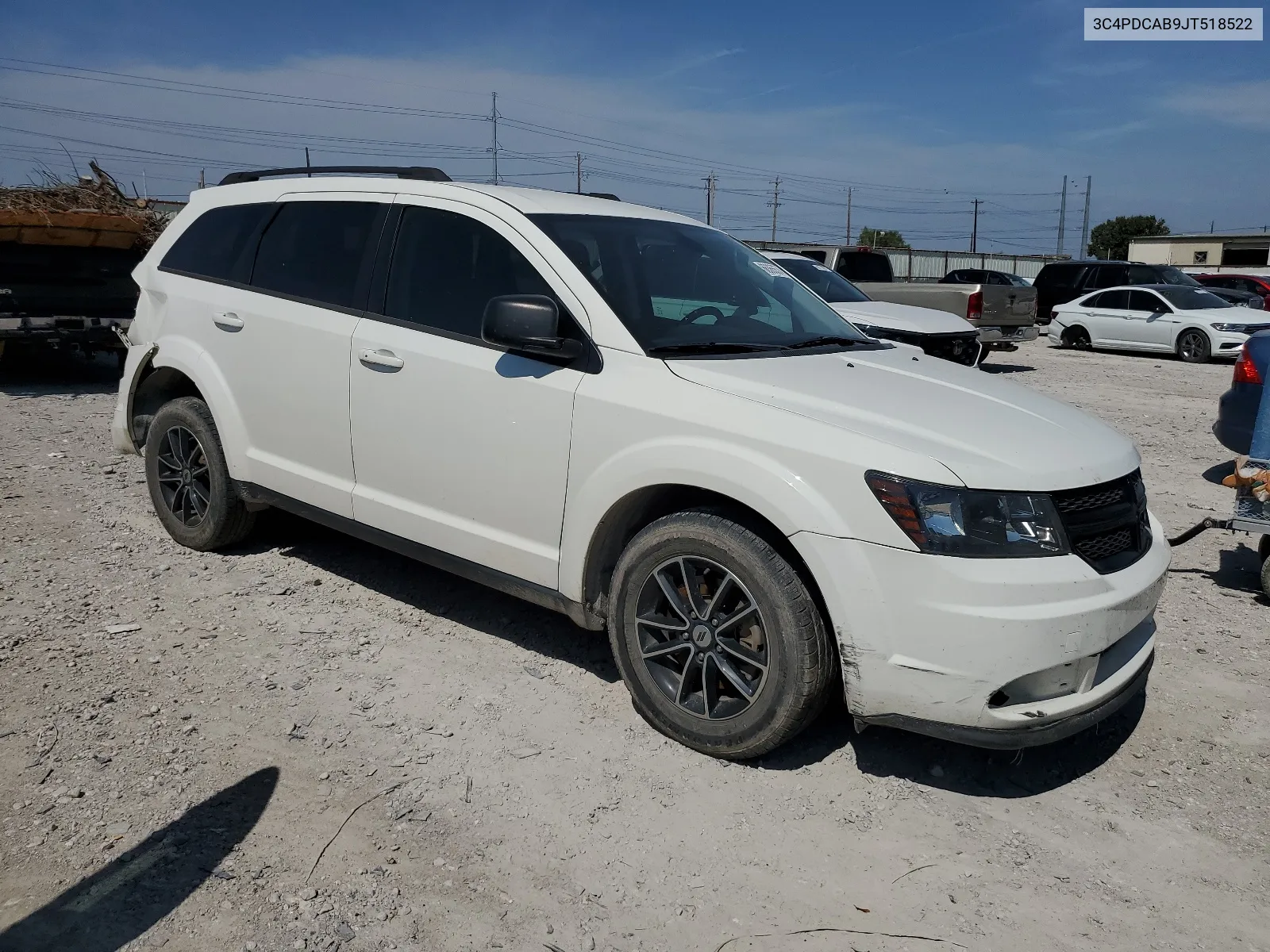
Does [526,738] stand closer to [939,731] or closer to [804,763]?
[804,763]

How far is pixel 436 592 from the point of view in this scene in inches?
200

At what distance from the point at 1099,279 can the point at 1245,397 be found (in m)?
17.6

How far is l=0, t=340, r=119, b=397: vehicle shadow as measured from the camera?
38.1 feet

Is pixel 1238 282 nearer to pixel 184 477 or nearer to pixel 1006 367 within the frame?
pixel 1006 367

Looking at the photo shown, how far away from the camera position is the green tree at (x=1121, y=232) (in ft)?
284

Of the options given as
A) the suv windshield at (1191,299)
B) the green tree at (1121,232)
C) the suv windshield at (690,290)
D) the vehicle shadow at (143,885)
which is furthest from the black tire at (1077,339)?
the green tree at (1121,232)

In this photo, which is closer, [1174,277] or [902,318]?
[902,318]

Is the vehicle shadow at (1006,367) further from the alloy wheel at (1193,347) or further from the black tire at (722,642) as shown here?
the black tire at (722,642)

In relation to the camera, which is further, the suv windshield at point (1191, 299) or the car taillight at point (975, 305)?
the suv windshield at point (1191, 299)

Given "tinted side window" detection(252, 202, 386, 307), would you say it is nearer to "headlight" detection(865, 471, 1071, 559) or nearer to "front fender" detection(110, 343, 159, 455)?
"front fender" detection(110, 343, 159, 455)

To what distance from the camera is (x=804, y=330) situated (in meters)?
4.35

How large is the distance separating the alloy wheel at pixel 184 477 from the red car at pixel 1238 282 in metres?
24.3

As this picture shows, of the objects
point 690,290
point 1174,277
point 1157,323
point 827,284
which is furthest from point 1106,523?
point 1174,277

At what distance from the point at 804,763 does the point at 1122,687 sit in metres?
1.09
